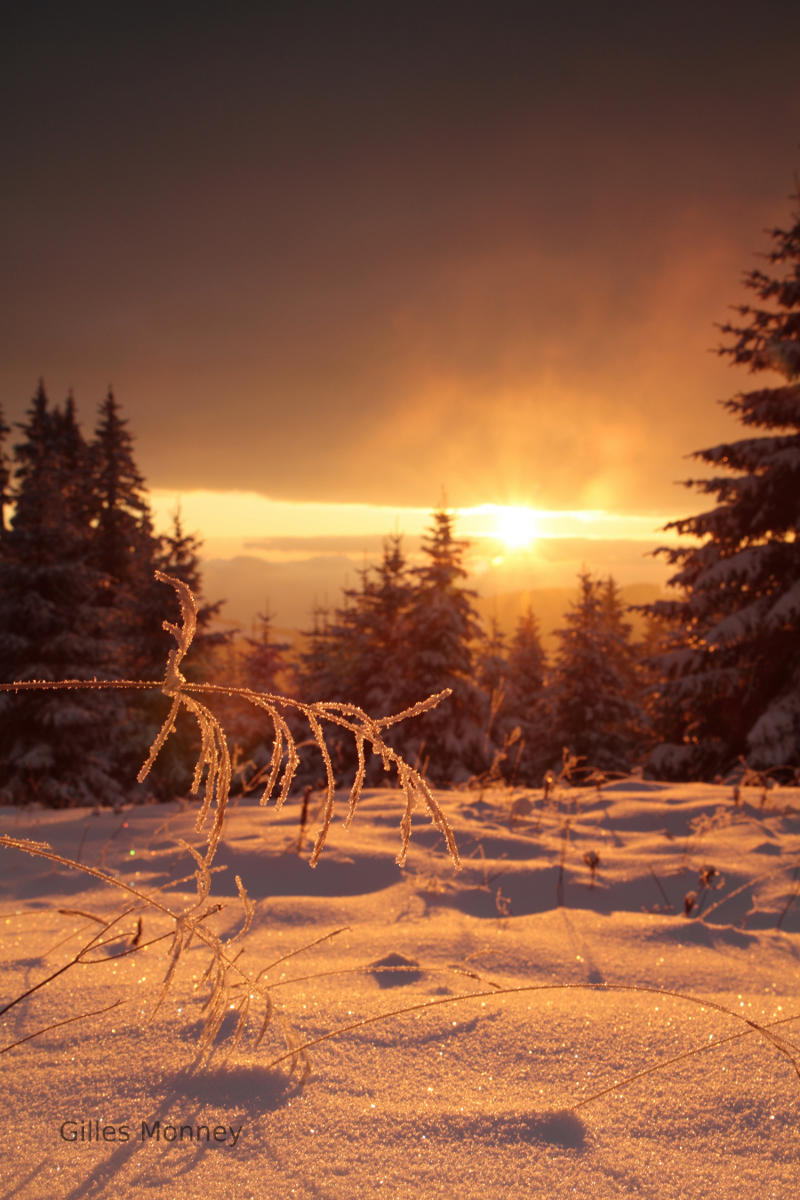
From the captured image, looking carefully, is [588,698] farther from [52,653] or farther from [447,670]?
[52,653]

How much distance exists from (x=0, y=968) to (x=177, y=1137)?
2.63ft

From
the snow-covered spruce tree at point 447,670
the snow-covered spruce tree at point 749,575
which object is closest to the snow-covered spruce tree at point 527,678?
the snow-covered spruce tree at point 447,670

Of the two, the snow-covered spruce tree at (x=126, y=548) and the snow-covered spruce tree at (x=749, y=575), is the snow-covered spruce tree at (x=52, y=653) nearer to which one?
the snow-covered spruce tree at (x=126, y=548)

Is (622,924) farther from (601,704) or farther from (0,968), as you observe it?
(601,704)

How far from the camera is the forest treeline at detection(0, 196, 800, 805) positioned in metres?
11.7

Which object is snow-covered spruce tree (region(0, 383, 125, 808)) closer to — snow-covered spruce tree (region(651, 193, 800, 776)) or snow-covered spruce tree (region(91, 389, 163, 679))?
snow-covered spruce tree (region(91, 389, 163, 679))

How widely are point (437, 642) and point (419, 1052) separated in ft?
64.5

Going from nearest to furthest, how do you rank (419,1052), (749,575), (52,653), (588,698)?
1. (419,1052)
2. (749,575)
3. (52,653)
4. (588,698)

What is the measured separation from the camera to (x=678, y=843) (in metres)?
3.45

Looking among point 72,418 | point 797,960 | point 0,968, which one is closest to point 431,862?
point 797,960

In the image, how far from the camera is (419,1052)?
3.95 ft

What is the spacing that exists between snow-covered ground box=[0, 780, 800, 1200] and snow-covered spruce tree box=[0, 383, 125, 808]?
48.7 ft

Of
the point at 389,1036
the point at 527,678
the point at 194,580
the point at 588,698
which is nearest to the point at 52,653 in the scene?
the point at 194,580

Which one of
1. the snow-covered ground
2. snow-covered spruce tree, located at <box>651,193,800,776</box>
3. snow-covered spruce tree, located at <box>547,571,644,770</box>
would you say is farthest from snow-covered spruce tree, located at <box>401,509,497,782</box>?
the snow-covered ground
